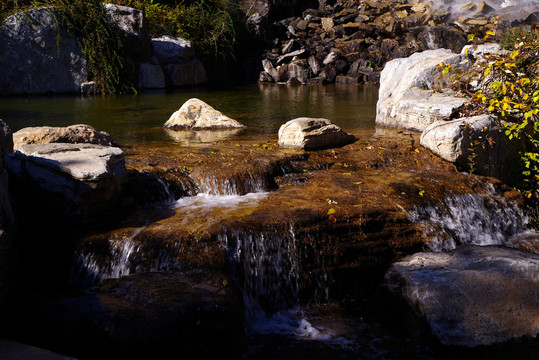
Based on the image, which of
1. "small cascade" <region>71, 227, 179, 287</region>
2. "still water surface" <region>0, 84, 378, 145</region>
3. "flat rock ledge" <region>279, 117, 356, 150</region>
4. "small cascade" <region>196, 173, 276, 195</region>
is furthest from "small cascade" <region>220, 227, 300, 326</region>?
"still water surface" <region>0, 84, 378, 145</region>

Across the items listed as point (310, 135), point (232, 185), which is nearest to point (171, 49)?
point (310, 135)

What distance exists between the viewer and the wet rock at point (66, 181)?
161 inches

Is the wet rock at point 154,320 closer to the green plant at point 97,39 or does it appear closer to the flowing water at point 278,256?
the flowing water at point 278,256

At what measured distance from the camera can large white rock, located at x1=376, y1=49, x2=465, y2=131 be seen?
7074mm

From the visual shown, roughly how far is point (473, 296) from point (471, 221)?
5.49 ft

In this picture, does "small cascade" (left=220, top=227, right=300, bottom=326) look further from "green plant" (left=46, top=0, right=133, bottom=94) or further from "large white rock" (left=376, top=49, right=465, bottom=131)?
"green plant" (left=46, top=0, right=133, bottom=94)

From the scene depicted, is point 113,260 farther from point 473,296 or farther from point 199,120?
point 199,120

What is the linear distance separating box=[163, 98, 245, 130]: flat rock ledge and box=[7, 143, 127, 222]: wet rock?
4.04 metres

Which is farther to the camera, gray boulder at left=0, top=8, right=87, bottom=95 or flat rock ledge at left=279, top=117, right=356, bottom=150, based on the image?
gray boulder at left=0, top=8, right=87, bottom=95

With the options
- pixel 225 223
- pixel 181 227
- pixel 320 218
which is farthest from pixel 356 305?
pixel 181 227

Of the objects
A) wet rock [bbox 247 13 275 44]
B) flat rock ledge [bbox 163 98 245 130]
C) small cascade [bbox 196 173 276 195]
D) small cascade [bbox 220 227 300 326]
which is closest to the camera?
small cascade [bbox 220 227 300 326]

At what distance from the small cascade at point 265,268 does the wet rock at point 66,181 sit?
44.8 inches

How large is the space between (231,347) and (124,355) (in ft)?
2.23

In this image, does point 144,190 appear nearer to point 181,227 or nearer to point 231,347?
point 181,227
